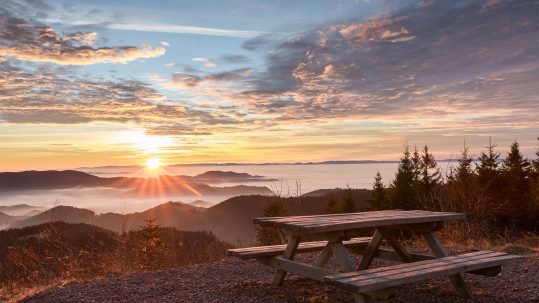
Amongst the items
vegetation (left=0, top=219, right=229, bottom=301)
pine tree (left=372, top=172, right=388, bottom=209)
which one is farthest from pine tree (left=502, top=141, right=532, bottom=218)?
vegetation (left=0, top=219, right=229, bottom=301)

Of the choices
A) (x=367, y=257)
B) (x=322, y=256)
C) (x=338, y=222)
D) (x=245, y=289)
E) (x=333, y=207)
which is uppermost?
(x=338, y=222)

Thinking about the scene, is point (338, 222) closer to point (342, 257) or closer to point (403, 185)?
point (342, 257)

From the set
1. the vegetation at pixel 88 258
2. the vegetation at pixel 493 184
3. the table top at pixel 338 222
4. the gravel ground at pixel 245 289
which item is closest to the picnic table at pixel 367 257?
the table top at pixel 338 222

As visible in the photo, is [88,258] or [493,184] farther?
[493,184]

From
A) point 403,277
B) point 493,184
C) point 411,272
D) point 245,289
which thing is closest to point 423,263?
point 411,272

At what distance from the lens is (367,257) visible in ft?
18.7

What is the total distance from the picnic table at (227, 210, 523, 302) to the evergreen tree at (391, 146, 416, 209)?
951 inches

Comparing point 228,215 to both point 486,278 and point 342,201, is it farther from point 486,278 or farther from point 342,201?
point 486,278

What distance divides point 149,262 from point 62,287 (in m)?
1.84

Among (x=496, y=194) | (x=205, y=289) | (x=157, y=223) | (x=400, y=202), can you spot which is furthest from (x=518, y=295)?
(x=400, y=202)

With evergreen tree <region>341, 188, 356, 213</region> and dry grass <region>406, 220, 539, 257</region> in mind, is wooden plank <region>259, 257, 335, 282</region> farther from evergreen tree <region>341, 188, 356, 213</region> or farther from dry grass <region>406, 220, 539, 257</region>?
evergreen tree <region>341, 188, 356, 213</region>

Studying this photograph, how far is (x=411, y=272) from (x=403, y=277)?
22 cm

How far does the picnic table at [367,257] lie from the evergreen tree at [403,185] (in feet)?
79.3

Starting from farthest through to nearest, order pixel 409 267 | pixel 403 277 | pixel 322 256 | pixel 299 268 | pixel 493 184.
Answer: pixel 493 184, pixel 322 256, pixel 299 268, pixel 409 267, pixel 403 277
